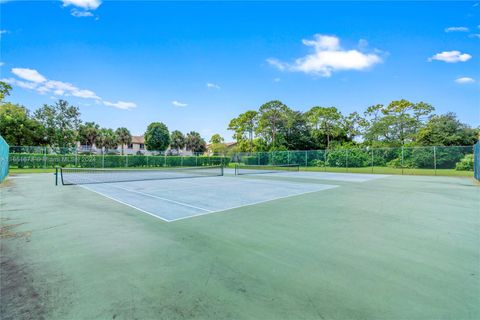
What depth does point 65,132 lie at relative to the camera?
37875 mm

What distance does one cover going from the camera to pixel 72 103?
129 feet

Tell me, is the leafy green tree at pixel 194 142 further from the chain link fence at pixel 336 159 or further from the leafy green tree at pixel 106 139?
the chain link fence at pixel 336 159

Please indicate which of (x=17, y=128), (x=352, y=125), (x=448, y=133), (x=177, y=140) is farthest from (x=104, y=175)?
(x=177, y=140)

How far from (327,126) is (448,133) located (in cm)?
1600

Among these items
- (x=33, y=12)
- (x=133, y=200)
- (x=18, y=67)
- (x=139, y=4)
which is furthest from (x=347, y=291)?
(x=18, y=67)

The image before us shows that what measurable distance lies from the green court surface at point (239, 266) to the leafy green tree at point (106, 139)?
4827 cm

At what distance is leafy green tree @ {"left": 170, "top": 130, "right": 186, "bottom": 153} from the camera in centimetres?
5641

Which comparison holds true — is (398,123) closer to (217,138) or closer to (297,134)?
(297,134)

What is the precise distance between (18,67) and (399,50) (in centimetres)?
3588

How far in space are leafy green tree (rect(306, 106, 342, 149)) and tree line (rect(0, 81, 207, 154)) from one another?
30.9 metres

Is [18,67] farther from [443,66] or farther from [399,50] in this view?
[443,66]

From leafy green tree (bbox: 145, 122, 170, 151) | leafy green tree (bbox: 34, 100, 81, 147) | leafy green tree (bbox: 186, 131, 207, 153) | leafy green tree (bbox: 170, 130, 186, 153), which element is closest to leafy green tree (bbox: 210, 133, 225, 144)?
leafy green tree (bbox: 186, 131, 207, 153)

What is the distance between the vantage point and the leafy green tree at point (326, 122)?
3838 centimetres

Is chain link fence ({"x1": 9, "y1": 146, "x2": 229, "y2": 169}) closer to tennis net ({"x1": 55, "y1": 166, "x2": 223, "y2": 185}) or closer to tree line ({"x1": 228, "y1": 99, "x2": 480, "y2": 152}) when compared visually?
tennis net ({"x1": 55, "y1": 166, "x2": 223, "y2": 185})
